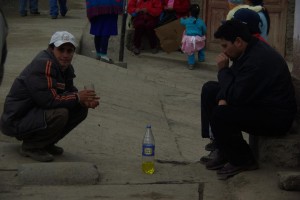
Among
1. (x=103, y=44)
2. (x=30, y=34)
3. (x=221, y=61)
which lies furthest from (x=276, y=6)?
(x=221, y=61)

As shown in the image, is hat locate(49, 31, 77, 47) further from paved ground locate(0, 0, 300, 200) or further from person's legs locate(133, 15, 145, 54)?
person's legs locate(133, 15, 145, 54)

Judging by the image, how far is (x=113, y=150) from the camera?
22.8 ft

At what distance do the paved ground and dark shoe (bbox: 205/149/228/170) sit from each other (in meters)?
0.07

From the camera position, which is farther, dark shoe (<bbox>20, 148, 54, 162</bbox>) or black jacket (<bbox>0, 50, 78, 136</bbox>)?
dark shoe (<bbox>20, 148, 54, 162</bbox>)

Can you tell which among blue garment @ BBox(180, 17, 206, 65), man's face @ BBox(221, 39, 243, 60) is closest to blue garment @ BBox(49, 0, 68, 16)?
blue garment @ BBox(180, 17, 206, 65)

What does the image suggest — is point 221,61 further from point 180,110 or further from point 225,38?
point 180,110

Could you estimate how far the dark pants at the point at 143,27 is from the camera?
13102mm

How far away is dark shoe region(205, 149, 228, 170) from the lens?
554cm

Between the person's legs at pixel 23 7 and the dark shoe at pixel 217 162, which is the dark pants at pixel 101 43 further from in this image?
the dark shoe at pixel 217 162

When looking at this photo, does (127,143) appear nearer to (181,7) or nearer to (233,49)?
(233,49)

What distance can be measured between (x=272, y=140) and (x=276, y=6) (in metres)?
8.41

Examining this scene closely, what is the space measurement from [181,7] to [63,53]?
771cm

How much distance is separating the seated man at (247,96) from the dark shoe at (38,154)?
147 cm

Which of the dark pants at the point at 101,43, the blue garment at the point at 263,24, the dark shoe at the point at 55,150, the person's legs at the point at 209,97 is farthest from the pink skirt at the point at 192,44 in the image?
the person's legs at the point at 209,97
